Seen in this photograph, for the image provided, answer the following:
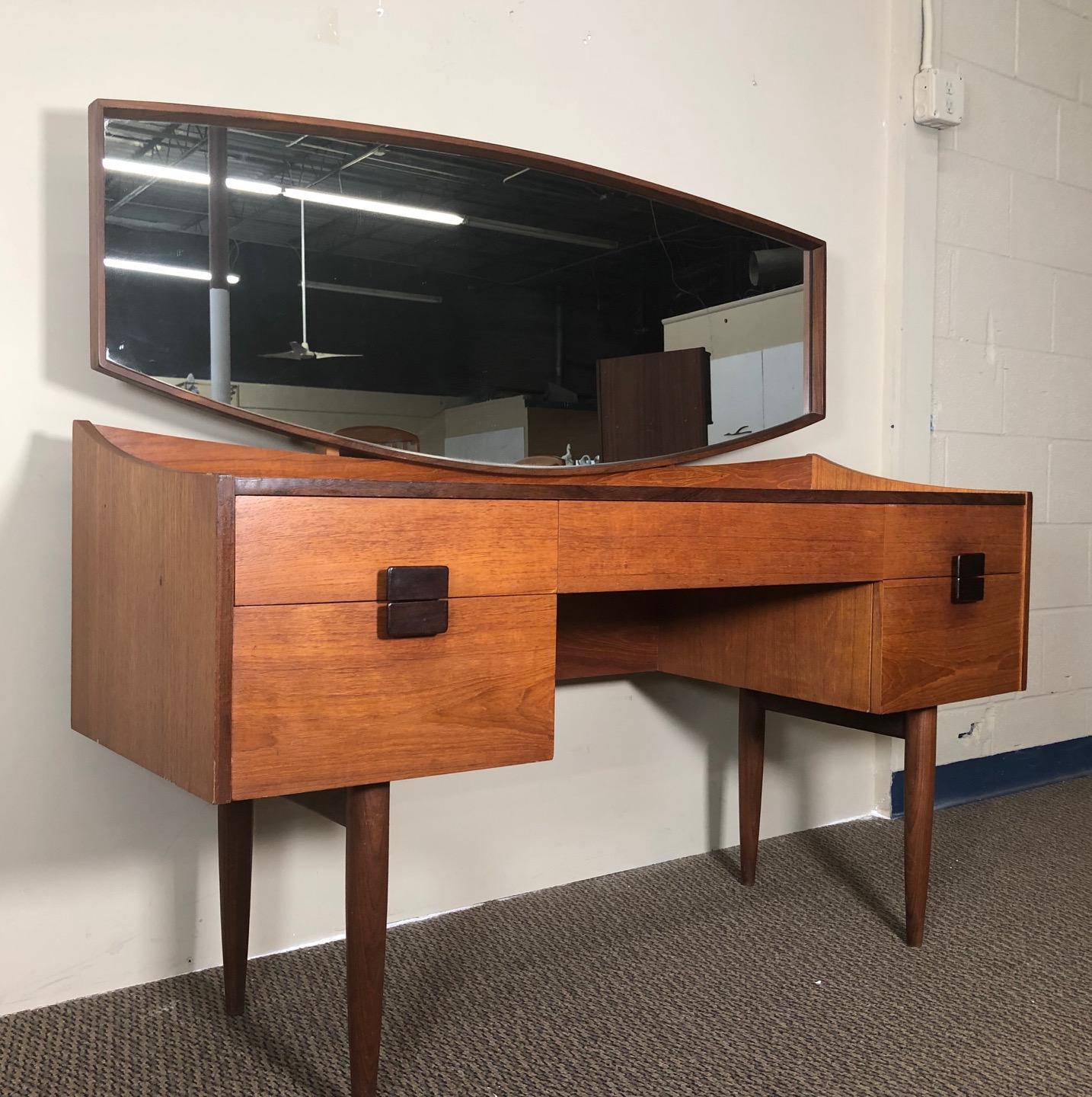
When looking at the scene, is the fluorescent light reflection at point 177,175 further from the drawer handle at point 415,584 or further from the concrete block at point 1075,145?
the concrete block at point 1075,145

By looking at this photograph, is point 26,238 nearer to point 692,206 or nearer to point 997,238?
point 692,206

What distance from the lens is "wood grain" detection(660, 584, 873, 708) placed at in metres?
1.64

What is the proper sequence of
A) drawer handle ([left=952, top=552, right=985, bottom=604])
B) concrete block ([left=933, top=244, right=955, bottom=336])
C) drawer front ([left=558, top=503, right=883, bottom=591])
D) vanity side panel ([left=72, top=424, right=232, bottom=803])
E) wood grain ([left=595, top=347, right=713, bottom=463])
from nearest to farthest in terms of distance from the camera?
vanity side panel ([left=72, top=424, right=232, bottom=803]) → drawer front ([left=558, top=503, right=883, bottom=591]) → drawer handle ([left=952, top=552, right=985, bottom=604]) → wood grain ([left=595, top=347, right=713, bottom=463]) → concrete block ([left=933, top=244, right=955, bottom=336])

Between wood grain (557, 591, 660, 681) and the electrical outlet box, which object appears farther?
the electrical outlet box

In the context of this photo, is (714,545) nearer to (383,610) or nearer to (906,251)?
(383,610)

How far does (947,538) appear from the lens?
5.49ft

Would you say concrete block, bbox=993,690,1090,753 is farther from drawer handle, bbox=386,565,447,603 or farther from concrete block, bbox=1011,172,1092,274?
drawer handle, bbox=386,565,447,603

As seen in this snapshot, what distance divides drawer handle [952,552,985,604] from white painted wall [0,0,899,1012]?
1.73 feet

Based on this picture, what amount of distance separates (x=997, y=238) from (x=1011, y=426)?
0.45 m

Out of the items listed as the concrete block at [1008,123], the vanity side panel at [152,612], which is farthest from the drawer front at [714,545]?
the concrete block at [1008,123]

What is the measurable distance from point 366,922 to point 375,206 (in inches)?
40.8

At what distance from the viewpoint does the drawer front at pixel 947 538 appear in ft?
5.27

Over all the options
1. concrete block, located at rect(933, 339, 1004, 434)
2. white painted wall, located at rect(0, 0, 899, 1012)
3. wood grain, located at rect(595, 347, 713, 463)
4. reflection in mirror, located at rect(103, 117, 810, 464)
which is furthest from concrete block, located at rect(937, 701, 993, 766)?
wood grain, located at rect(595, 347, 713, 463)

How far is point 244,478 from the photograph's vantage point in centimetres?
100
